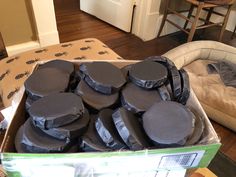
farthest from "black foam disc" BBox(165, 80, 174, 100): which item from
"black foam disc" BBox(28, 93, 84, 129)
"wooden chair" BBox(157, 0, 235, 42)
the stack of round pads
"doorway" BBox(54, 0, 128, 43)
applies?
"doorway" BBox(54, 0, 128, 43)

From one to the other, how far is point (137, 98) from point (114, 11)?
2140 mm

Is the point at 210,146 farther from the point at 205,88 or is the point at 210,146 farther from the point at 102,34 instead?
the point at 102,34

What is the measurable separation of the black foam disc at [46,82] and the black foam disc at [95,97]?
4 centimetres

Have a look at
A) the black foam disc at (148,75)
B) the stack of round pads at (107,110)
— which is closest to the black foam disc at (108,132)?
the stack of round pads at (107,110)

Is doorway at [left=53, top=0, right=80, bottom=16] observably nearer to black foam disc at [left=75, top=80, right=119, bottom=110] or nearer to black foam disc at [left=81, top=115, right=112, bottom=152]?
black foam disc at [left=75, top=80, right=119, bottom=110]

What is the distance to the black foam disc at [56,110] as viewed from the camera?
460 mm

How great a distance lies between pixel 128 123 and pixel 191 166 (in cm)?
16

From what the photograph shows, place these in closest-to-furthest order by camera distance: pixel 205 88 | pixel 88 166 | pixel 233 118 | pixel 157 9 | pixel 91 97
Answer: pixel 88 166
pixel 91 97
pixel 233 118
pixel 205 88
pixel 157 9

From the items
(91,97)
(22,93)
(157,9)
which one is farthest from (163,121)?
(157,9)

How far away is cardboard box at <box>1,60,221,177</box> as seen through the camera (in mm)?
418

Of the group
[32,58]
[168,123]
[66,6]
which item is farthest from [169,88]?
[66,6]

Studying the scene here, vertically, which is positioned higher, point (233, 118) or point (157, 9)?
point (157, 9)

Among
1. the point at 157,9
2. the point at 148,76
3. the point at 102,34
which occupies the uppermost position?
the point at 148,76

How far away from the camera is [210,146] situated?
451 mm
